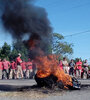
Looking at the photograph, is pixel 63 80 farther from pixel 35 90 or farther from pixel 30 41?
pixel 30 41

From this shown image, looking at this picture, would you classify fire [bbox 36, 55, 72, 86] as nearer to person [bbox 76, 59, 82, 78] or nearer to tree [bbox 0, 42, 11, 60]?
person [bbox 76, 59, 82, 78]

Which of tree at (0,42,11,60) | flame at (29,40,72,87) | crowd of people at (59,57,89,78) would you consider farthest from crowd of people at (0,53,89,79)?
tree at (0,42,11,60)

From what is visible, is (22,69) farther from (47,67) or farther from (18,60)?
(47,67)

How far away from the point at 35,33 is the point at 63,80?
2.62 m

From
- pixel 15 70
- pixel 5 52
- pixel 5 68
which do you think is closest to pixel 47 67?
pixel 15 70

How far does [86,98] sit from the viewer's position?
8.41m

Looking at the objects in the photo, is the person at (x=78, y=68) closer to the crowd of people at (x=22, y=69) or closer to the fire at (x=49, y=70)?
the crowd of people at (x=22, y=69)

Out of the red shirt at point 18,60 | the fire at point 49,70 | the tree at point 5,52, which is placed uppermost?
the tree at point 5,52

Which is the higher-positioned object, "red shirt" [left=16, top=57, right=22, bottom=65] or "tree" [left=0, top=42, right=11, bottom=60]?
"tree" [left=0, top=42, right=11, bottom=60]

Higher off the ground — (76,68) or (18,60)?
(18,60)

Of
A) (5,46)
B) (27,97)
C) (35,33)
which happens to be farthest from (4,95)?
(5,46)

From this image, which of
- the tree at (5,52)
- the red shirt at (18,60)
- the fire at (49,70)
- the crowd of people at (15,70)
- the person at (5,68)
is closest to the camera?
the fire at (49,70)

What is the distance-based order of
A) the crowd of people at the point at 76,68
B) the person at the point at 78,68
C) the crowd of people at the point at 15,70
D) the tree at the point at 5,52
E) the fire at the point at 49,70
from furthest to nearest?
the tree at the point at 5,52, the person at the point at 78,68, the crowd of people at the point at 76,68, the crowd of people at the point at 15,70, the fire at the point at 49,70

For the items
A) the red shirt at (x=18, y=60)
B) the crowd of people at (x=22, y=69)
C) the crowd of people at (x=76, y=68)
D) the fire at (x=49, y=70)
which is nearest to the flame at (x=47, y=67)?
the fire at (x=49, y=70)
